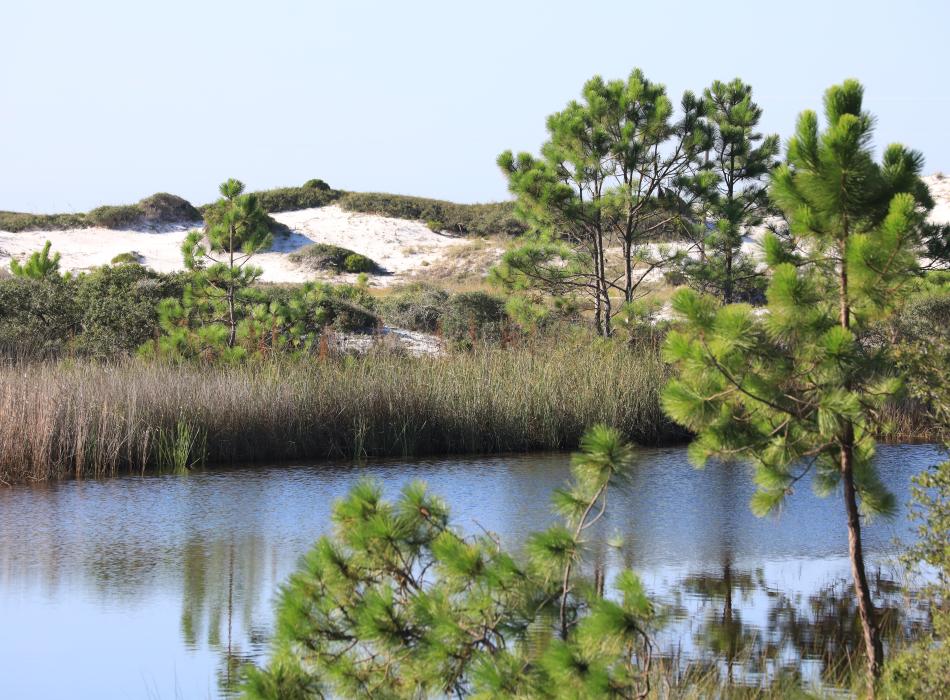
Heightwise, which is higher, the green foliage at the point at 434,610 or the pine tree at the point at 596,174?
the pine tree at the point at 596,174

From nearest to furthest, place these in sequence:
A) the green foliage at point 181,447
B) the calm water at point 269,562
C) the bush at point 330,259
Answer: the calm water at point 269,562 < the green foliage at point 181,447 < the bush at point 330,259

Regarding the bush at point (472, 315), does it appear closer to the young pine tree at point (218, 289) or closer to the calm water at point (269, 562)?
the young pine tree at point (218, 289)

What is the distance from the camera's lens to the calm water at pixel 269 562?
5.45m

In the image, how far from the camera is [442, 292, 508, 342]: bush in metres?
20.9

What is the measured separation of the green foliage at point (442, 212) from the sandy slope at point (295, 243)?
110 cm

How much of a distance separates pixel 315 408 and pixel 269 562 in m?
5.12

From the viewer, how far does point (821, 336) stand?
14.1 feet

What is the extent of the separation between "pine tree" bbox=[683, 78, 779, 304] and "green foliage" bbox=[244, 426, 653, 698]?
1247 cm

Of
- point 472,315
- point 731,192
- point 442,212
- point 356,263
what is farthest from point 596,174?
point 442,212

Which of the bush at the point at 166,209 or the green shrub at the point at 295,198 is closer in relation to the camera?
the bush at the point at 166,209

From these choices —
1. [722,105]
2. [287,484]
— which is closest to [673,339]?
[287,484]

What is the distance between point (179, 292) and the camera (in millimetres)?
22516

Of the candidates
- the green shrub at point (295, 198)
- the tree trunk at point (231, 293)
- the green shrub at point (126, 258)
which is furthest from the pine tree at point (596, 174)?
the green shrub at point (295, 198)

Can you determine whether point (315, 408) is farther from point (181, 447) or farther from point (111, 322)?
point (111, 322)
